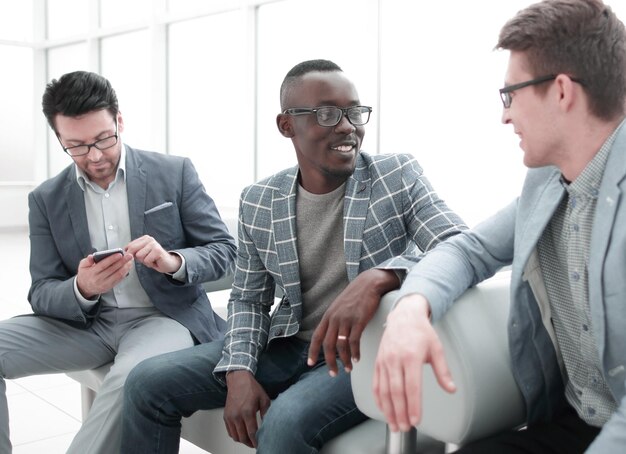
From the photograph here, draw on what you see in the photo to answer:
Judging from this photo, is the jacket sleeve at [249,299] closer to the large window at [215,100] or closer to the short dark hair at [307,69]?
the short dark hair at [307,69]

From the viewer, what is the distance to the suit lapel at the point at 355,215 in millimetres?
1818

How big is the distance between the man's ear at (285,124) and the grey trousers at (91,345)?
2.39 feet

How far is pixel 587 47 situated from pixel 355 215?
0.77 meters

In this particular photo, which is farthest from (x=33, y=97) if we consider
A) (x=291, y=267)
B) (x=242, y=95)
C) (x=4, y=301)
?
(x=291, y=267)

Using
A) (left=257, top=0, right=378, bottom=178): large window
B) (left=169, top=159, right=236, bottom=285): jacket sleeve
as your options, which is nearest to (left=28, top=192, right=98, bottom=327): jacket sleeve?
(left=169, top=159, right=236, bottom=285): jacket sleeve

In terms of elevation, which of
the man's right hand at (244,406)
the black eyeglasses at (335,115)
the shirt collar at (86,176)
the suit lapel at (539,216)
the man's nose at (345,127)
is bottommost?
the man's right hand at (244,406)

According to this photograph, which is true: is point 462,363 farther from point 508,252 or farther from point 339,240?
point 339,240

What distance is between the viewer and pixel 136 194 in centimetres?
239

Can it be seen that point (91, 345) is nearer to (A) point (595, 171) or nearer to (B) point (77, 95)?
(B) point (77, 95)

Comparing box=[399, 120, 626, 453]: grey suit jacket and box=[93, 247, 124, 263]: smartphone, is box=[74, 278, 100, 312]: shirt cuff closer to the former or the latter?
box=[93, 247, 124, 263]: smartphone

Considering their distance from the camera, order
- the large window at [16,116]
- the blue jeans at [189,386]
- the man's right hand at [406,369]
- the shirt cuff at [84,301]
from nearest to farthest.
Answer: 1. the man's right hand at [406,369]
2. the blue jeans at [189,386]
3. the shirt cuff at [84,301]
4. the large window at [16,116]

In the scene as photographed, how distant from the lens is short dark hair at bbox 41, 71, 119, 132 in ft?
7.69

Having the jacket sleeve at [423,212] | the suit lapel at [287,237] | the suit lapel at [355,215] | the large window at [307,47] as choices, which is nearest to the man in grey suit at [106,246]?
the suit lapel at [287,237]

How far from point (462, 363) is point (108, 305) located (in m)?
1.49
